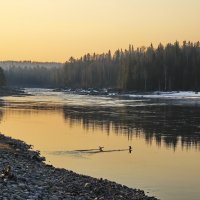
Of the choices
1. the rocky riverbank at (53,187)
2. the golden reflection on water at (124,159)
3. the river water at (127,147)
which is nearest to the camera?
the rocky riverbank at (53,187)

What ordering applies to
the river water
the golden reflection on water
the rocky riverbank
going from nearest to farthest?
1. the rocky riverbank
2. the golden reflection on water
3. the river water

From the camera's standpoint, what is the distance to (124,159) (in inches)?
1200

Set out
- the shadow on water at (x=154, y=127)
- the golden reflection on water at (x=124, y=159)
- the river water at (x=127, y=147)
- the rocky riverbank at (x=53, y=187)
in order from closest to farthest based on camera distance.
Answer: the rocky riverbank at (x=53, y=187), the golden reflection on water at (x=124, y=159), the river water at (x=127, y=147), the shadow on water at (x=154, y=127)

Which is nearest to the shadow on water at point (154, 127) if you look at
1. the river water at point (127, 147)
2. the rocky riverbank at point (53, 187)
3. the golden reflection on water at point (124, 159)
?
the river water at point (127, 147)

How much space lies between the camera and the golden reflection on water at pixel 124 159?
75.5 ft

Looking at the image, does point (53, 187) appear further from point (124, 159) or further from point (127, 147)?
point (127, 147)

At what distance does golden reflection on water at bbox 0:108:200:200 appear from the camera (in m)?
23.0

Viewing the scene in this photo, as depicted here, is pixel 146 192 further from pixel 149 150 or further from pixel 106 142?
pixel 106 142

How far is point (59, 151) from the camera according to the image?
111 ft

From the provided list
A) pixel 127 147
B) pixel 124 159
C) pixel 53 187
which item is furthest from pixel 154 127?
pixel 53 187

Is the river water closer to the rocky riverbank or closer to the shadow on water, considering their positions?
the shadow on water

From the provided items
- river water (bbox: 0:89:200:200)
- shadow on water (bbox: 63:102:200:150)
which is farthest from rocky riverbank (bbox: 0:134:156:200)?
shadow on water (bbox: 63:102:200:150)

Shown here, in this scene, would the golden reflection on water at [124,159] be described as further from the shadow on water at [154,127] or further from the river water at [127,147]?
the shadow on water at [154,127]

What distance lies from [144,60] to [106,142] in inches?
5012
